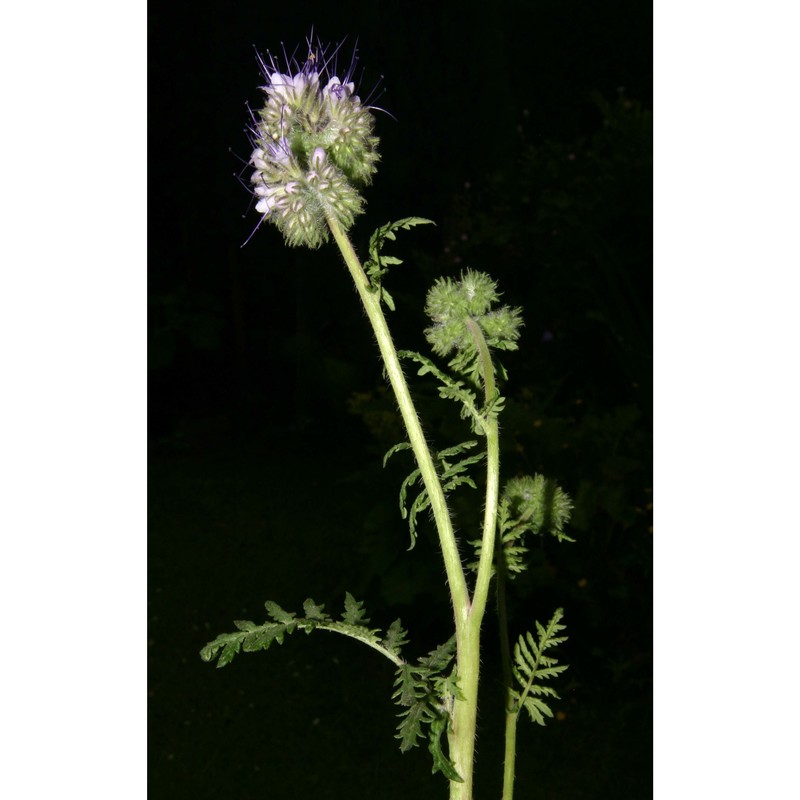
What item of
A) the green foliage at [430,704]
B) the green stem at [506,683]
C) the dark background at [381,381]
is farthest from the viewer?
the dark background at [381,381]

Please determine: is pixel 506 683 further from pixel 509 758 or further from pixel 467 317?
pixel 467 317

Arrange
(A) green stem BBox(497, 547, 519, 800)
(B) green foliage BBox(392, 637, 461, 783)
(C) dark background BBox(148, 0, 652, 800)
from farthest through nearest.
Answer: (C) dark background BBox(148, 0, 652, 800)
(A) green stem BBox(497, 547, 519, 800)
(B) green foliage BBox(392, 637, 461, 783)

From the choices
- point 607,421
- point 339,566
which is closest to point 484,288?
point 607,421

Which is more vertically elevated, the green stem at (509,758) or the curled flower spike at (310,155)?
the curled flower spike at (310,155)

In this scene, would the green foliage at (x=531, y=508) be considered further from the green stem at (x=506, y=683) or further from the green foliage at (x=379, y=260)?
the green foliage at (x=379, y=260)

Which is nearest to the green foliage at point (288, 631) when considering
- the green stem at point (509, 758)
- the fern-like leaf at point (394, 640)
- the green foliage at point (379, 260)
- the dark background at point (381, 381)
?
the fern-like leaf at point (394, 640)

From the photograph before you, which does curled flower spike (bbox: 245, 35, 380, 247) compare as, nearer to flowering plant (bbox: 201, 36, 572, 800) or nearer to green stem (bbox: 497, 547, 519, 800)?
flowering plant (bbox: 201, 36, 572, 800)

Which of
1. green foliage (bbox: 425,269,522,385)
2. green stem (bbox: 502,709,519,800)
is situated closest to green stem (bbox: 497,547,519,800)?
green stem (bbox: 502,709,519,800)
